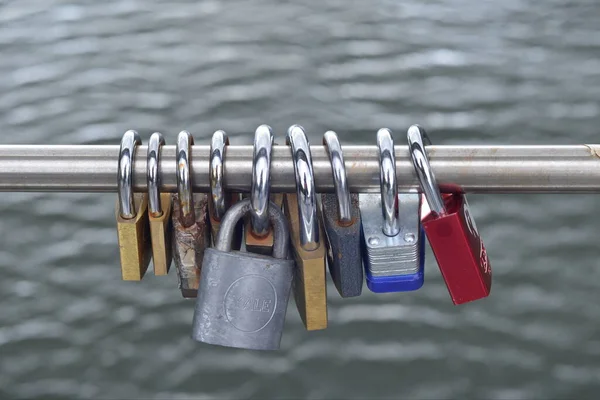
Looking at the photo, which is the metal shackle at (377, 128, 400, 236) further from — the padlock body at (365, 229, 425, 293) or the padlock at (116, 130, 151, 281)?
the padlock at (116, 130, 151, 281)

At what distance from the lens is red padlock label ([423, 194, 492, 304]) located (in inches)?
27.2

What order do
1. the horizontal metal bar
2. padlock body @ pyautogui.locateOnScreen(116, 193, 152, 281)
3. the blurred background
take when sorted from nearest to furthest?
the horizontal metal bar < padlock body @ pyautogui.locateOnScreen(116, 193, 152, 281) < the blurred background

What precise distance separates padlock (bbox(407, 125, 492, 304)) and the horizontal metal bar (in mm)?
29

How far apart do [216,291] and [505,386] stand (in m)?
1.20

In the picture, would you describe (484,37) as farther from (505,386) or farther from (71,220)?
(71,220)

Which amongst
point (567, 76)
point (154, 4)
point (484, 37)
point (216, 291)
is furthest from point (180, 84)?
point (216, 291)

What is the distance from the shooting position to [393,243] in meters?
0.69

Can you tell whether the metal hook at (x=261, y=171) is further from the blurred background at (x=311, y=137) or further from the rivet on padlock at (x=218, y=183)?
the blurred background at (x=311, y=137)

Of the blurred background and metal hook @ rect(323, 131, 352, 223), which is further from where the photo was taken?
the blurred background

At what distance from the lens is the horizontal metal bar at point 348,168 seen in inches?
23.8

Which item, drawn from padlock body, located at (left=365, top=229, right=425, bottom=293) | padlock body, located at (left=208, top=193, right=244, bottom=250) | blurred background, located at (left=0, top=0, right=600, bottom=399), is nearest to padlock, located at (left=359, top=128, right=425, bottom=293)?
padlock body, located at (left=365, top=229, right=425, bottom=293)

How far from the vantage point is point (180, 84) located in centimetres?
234

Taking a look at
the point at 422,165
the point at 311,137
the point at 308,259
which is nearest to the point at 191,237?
the point at 308,259

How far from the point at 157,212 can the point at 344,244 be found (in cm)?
15
